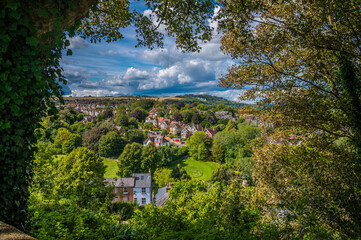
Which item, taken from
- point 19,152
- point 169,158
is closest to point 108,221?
point 19,152

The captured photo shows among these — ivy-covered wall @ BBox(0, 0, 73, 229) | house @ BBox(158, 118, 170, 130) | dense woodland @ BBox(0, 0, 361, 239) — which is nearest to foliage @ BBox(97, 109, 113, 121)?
house @ BBox(158, 118, 170, 130)

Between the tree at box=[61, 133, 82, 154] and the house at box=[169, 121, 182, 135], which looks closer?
the tree at box=[61, 133, 82, 154]

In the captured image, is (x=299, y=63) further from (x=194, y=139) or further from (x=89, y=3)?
(x=194, y=139)

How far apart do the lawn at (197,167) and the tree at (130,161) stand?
7468 millimetres

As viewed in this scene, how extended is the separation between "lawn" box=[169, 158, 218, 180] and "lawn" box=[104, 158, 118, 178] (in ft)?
35.8

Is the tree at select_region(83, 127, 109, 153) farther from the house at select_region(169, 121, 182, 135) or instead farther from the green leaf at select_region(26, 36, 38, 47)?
the green leaf at select_region(26, 36, 38, 47)

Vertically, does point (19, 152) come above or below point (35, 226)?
above

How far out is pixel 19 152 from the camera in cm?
259

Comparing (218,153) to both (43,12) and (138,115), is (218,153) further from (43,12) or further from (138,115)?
(138,115)

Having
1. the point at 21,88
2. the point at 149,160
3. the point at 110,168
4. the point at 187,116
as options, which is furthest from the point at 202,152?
the point at 21,88

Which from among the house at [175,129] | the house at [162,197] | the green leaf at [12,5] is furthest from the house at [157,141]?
the green leaf at [12,5]

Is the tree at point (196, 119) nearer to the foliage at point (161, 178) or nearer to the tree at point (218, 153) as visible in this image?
the tree at point (218, 153)

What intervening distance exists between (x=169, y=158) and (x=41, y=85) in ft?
125

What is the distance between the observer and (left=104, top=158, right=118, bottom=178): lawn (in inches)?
1304
